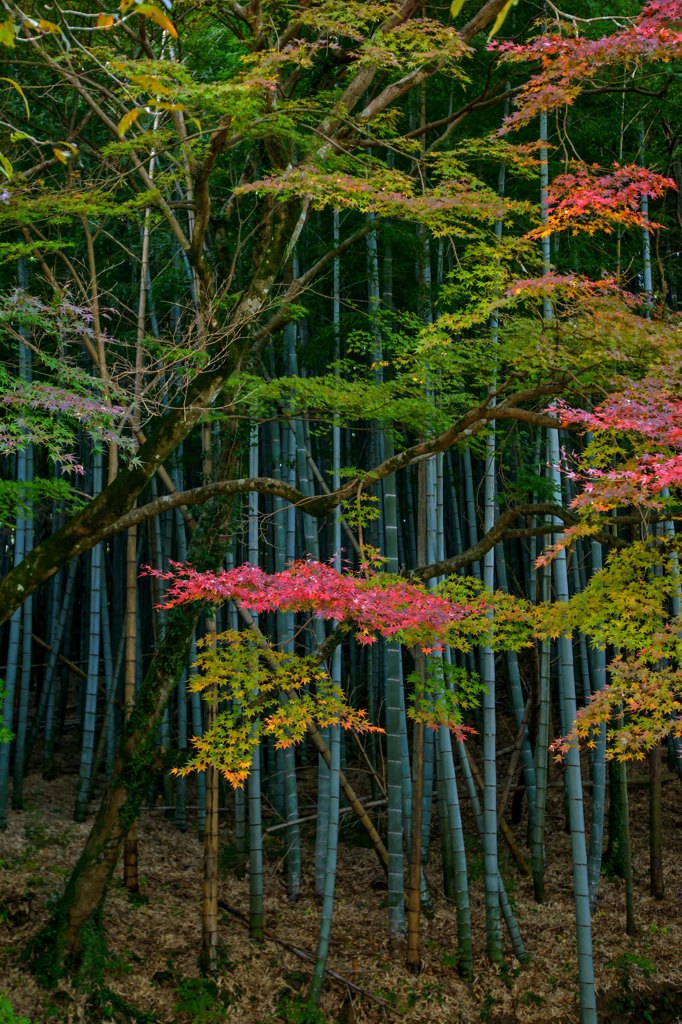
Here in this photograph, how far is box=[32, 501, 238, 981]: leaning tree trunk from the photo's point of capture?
545cm

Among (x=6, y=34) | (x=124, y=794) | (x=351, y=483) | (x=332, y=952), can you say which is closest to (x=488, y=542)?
(x=351, y=483)

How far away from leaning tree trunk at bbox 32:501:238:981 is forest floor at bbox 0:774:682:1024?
0.77 feet

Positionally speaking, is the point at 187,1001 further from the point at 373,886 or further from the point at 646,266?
the point at 646,266

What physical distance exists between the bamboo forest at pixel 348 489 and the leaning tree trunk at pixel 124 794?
2cm

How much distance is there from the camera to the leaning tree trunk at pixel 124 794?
5453 millimetres

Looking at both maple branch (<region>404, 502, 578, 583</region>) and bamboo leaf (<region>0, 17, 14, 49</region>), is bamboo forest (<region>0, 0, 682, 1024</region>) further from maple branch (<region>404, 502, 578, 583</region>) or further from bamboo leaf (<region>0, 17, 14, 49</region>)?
bamboo leaf (<region>0, 17, 14, 49</region>)

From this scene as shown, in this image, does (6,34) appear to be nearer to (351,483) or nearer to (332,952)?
(351,483)

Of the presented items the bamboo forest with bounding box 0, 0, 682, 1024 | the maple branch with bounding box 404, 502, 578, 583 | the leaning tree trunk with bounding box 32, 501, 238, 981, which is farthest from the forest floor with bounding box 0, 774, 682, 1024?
the maple branch with bounding box 404, 502, 578, 583

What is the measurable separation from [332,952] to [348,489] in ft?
11.9

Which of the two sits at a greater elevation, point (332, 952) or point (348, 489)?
point (348, 489)

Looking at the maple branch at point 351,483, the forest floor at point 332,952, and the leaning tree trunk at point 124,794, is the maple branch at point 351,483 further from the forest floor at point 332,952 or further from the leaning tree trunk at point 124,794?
the forest floor at point 332,952

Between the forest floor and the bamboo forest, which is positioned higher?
the bamboo forest

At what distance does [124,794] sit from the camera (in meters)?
5.58

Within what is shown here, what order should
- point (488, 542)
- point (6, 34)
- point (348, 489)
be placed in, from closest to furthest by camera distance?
1. point (6, 34)
2. point (348, 489)
3. point (488, 542)
